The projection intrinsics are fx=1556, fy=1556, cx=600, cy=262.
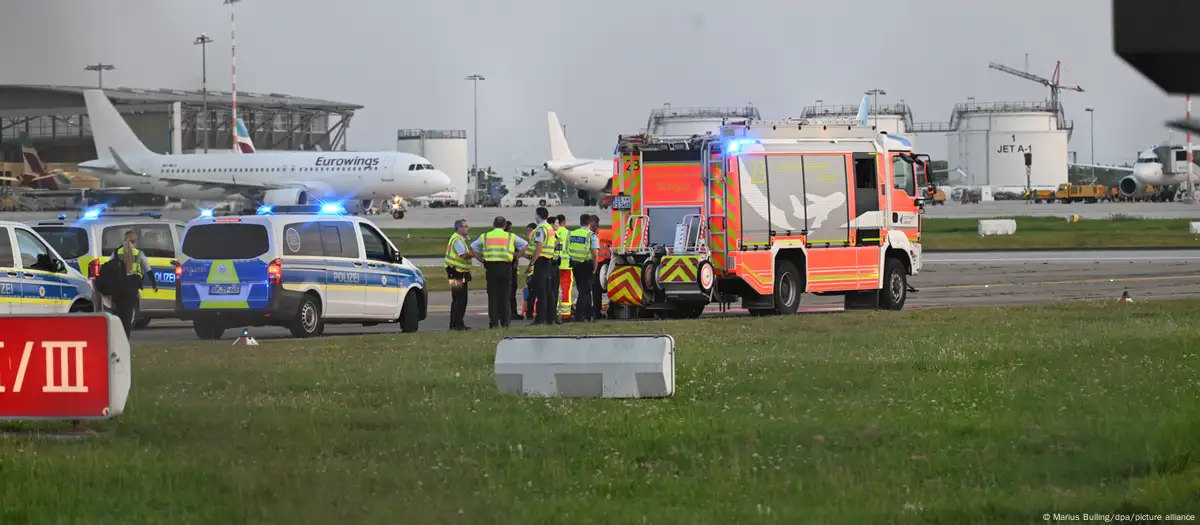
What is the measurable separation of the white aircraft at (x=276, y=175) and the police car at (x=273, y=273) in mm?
50441

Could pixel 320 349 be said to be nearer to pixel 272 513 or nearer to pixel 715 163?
pixel 715 163

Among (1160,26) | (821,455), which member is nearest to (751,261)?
(821,455)

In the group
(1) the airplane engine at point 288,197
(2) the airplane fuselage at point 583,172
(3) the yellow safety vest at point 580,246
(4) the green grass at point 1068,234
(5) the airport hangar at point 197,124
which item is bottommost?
(3) the yellow safety vest at point 580,246

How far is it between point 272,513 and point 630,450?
8.78 ft

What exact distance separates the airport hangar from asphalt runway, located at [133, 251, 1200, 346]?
53.4 m

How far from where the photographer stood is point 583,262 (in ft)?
82.9

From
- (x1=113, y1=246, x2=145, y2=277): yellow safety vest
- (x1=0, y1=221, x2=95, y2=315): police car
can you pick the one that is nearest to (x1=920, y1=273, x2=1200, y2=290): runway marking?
(x1=113, y1=246, x2=145, y2=277): yellow safety vest

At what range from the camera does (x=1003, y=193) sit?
15638 cm

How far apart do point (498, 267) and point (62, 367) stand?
1348 cm

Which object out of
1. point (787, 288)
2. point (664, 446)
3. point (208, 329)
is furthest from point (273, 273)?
point (664, 446)

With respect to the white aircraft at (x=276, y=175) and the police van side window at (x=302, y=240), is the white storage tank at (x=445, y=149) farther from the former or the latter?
the police van side window at (x=302, y=240)

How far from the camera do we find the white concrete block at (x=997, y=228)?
56.2 metres

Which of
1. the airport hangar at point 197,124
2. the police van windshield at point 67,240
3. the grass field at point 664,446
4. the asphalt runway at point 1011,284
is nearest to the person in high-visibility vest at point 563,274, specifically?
the asphalt runway at point 1011,284

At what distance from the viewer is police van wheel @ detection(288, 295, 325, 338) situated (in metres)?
22.0
